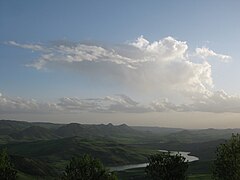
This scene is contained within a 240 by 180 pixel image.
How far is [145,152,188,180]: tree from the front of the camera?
7212 cm

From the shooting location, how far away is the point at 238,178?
68562 millimetres

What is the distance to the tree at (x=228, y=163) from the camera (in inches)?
2721

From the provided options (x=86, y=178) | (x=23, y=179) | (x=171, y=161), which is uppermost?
(x=171, y=161)

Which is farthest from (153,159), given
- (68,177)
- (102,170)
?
(68,177)

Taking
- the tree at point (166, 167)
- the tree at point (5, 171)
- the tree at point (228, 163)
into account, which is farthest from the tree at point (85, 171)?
the tree at point (228, 163)

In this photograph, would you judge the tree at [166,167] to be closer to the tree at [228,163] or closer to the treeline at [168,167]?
the treeline at [168,167]

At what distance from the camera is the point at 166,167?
72375 millimetres

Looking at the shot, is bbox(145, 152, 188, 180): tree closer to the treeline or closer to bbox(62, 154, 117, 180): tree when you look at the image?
the treeline

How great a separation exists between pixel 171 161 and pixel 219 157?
410 inches

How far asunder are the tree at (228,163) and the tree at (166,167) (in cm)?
742

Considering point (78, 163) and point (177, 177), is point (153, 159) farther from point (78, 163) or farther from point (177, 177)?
point (78, 163)

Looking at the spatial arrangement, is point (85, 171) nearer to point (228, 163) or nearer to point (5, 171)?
point (5, 171)

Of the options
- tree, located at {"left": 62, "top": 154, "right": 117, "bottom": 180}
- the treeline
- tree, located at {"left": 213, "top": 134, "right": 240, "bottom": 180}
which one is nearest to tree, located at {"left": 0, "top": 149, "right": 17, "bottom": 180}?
the treeline

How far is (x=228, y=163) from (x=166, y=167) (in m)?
13.0
